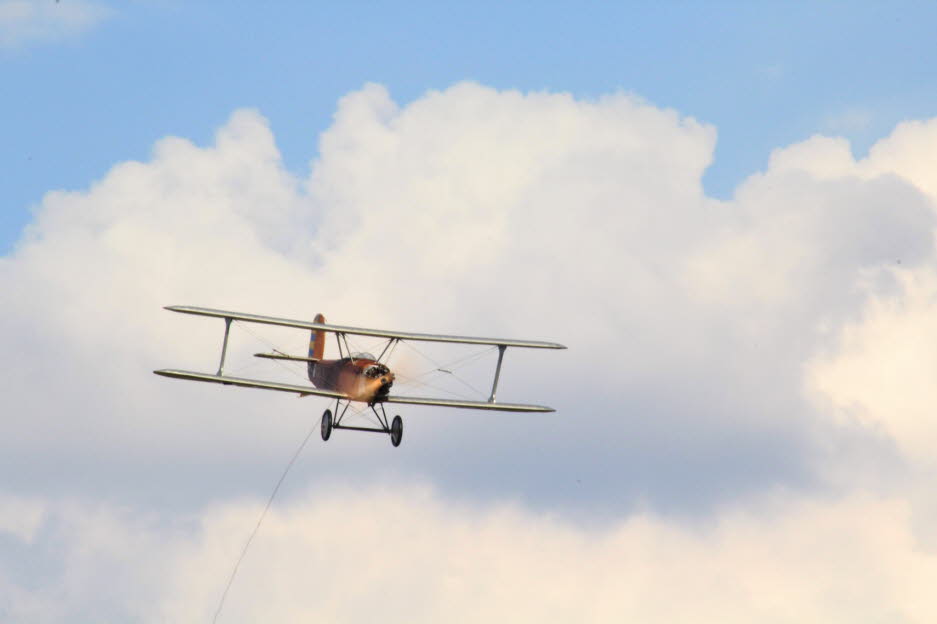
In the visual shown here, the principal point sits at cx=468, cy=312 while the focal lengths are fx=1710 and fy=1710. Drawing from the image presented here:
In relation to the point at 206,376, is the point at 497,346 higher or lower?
higher

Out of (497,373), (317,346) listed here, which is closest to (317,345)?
(317,346)

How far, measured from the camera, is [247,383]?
6588cm

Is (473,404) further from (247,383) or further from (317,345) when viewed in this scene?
(317,345)

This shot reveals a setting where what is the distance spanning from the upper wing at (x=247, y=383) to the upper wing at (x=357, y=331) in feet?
7.78

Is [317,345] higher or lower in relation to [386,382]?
higher

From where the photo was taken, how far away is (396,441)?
226 ft

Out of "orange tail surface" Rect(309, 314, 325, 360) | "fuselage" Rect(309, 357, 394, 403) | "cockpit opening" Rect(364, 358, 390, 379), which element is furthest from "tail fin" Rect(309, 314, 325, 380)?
"cockpit opening" Rect(364, 358, 390, 379)

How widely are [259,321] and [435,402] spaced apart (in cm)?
806

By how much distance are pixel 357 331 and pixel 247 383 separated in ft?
18.4

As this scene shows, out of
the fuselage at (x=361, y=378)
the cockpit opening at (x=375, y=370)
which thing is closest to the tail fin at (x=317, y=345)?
the fuselage at (x=361, y=378)

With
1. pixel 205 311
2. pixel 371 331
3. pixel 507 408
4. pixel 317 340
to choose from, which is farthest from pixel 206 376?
pixel 317 340

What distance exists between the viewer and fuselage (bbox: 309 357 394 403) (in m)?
68.6

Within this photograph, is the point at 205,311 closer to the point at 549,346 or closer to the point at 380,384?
the point at 380,384

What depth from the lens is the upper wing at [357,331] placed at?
218 ft
